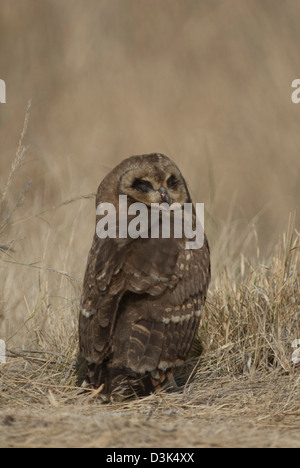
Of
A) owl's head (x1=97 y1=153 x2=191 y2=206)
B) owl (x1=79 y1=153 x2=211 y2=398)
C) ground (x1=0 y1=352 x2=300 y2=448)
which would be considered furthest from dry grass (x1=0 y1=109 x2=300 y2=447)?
owl's head (x1=97 y1=153 x2=191 y2=206)

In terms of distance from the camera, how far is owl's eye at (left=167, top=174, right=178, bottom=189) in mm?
5090

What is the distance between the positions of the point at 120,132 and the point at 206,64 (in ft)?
6.36

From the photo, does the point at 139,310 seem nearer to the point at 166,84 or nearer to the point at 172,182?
the point at 172,182

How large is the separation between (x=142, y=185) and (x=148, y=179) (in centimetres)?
7

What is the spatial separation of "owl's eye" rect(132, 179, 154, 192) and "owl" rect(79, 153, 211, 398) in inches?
16.3

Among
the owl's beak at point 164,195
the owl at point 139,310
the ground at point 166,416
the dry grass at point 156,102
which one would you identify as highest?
the dry grass at point 156,102

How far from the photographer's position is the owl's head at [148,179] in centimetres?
496

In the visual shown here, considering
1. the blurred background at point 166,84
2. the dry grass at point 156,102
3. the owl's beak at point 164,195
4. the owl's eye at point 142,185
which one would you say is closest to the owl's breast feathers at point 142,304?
the owl's beak at point 164,195

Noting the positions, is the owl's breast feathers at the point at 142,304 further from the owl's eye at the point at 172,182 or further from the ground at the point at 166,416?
the owl's eye at the point at 172,182

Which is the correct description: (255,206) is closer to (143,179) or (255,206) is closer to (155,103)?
(155,103)

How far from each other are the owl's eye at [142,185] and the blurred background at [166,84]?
5.82 m

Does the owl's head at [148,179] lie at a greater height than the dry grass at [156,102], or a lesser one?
lesser

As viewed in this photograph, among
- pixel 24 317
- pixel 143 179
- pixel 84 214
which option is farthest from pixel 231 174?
pixel 143 179

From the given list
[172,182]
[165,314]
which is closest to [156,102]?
[172,182]
